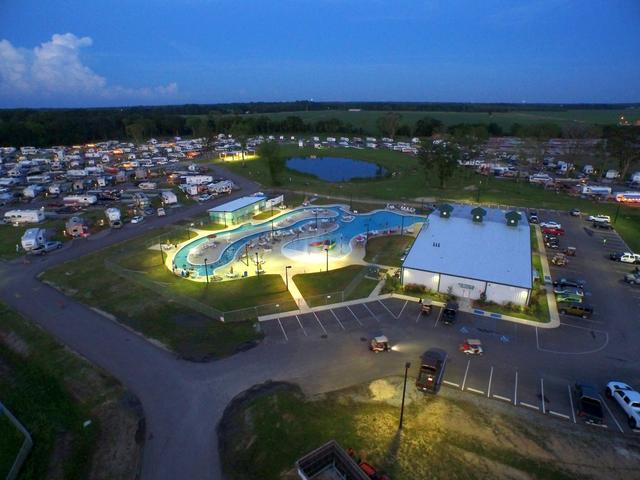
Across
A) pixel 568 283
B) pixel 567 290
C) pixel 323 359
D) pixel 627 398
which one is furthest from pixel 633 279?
pixel 323 359

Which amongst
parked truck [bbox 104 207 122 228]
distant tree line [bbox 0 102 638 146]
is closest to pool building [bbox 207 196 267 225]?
parked truck [bbox 104 207 122 228]

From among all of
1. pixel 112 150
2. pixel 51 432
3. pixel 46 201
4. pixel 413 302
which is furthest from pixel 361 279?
pixel 112 150

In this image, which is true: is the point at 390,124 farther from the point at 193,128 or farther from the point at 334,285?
the point at 334,285

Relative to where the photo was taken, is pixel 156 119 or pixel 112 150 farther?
pixel 156 119

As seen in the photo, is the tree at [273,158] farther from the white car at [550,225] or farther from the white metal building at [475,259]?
the white car at [550,225]

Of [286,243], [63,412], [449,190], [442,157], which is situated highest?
→ [442,157]

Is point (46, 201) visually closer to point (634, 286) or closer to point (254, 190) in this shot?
point (254, 190)

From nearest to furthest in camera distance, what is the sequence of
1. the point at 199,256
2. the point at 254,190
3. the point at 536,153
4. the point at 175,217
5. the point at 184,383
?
the point at 184,383 < the point at 199,256 < the point at 175,217 < the point at 254,190 < the point at 536,153
